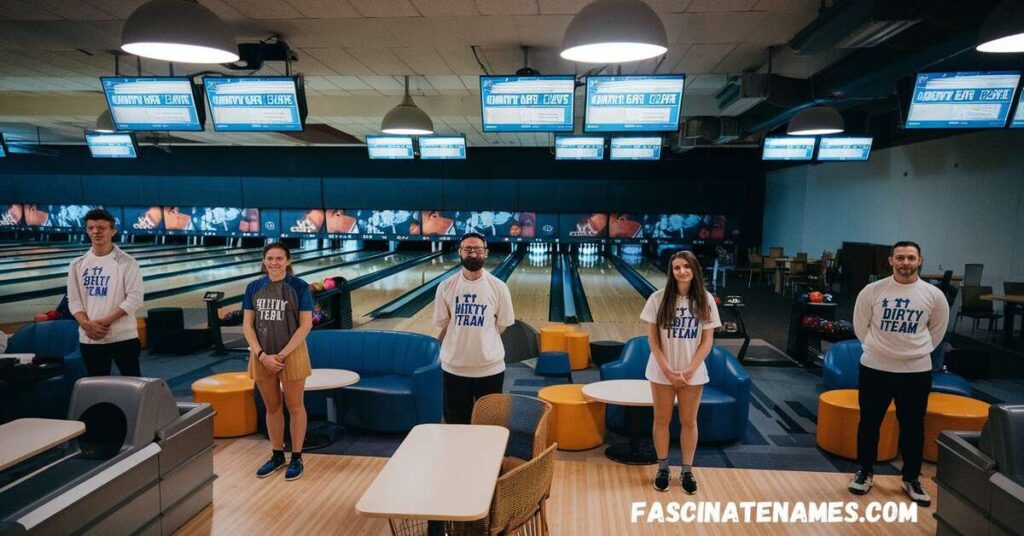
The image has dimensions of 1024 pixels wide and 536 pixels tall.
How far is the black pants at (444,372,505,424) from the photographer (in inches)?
112

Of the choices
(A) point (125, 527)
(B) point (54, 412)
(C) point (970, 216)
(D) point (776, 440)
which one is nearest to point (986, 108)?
(D) point (776, 440)

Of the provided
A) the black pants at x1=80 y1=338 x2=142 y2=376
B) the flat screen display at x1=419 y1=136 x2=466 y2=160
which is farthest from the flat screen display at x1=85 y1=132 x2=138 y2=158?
the black pants at x1=80 y1=338 x2=142 y2=376

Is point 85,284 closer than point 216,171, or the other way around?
point 85,284

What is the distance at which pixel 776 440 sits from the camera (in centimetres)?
384

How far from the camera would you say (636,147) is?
26.1 feet

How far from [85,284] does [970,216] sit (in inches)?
362

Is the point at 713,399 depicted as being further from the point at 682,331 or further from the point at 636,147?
the point at 636,147

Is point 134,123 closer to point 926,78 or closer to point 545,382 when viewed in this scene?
point 545,382

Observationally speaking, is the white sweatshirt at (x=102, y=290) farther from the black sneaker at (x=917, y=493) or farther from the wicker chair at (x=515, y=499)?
the black sneaker at (x=917, y=493)

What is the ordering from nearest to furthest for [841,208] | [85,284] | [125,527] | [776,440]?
Answer: [125,527] → [85,284] → [776,440] → [841,208]

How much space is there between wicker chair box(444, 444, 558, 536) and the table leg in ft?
4.77

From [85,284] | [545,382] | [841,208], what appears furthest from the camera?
[841,208]

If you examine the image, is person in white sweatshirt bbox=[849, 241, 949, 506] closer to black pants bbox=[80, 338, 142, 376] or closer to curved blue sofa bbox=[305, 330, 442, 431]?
curved blue sofa bbox=[305, 330, 442, 431]

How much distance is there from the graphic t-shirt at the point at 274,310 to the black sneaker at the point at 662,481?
1973 millimetres
